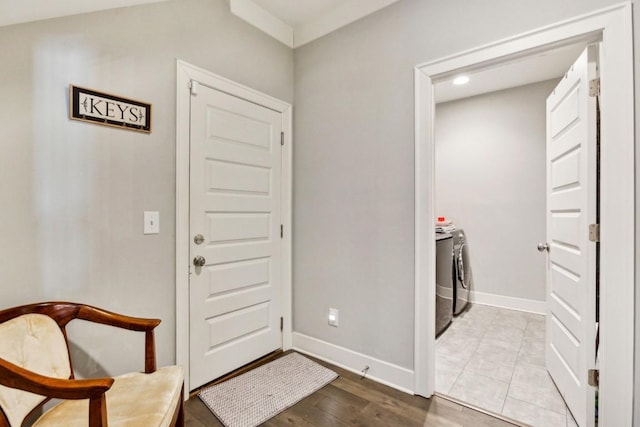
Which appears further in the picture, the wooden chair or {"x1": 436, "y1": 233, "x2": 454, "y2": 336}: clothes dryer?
{"x1": 436, "y1": 233, "x2": 454, "y2": 336}: clothes dryer

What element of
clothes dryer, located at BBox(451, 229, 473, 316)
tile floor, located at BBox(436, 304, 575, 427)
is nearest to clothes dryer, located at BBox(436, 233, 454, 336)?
tile floor, located at BBox(436, 304, 575, 427)

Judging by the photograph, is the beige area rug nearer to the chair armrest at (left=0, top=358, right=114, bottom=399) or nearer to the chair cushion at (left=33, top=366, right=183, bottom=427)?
the chair cushion at (left=33, top=366, right=183, bottom=427)

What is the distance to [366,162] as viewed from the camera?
2.26 meters

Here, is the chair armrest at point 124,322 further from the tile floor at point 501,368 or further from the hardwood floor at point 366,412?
the tile floor at point 501,368

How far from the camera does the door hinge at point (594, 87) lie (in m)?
1.57

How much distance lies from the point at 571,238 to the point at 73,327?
2.73 m

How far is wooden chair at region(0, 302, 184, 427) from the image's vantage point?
0.94 meters

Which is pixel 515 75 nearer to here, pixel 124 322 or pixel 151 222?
pixel 151 222

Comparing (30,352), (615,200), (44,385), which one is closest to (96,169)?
(30,352)

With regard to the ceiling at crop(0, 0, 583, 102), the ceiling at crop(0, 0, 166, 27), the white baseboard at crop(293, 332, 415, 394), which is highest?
the ceiling at crop(0, 0, 583, 102)

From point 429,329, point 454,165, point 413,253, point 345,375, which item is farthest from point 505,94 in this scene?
point 345,375

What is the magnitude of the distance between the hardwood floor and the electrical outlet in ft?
1.54

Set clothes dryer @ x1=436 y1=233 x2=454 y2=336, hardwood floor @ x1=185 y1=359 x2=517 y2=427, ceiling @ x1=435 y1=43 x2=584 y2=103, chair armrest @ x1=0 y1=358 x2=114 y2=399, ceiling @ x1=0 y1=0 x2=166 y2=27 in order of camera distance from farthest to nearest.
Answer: ceiling @ x1=435 y1=43 x2=584 y2=103 < clothes dryer @ x1=436 y1=233 x2=454 y2=336 < hardwood floor @ x1=185 y1=359 x2=517 y2=427 < ceiling @ x1=0 y1=0 x2=166 y2=27 < chair armrest @ x1=0 y1=358 x2=114 y2=399

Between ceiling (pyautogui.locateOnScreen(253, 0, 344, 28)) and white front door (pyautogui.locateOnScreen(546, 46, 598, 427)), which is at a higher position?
ceiling (pyautogui.locateOnScreen(253, 0, 344, 28))
